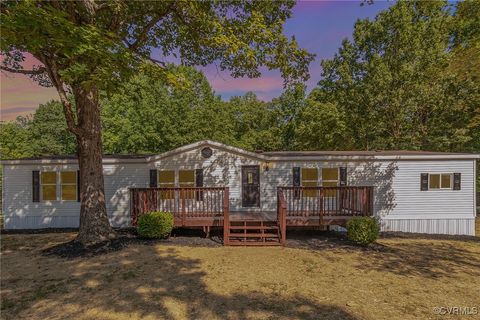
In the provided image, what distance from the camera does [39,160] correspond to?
12258 millimetres

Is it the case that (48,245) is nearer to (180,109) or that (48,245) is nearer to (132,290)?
(132,290)

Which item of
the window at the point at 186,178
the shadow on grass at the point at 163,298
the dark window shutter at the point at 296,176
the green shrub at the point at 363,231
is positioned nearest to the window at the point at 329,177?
the dark window shutter at the point at 296,176

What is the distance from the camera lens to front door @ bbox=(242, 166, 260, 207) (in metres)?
12.5

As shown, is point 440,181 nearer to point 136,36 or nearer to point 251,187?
point 251,187

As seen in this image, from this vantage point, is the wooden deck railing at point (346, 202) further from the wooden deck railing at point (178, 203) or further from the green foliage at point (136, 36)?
the green foliage at point (136, 36)

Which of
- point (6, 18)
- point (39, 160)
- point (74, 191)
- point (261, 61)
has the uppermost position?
point (261, 61)

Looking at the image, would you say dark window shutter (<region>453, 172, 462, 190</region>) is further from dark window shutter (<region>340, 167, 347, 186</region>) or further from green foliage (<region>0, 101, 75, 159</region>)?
green foliage (<region>0, 101, 75, 159</region>)

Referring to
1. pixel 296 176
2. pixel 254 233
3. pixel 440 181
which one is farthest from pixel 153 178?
pixel 440 181

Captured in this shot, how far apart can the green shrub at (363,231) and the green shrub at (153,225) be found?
6397mm

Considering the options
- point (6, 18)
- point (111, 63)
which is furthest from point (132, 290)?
point (6, 18)

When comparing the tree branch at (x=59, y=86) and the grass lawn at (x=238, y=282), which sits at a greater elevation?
the tree branch at (x=59, y=86)

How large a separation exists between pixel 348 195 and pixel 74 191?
1186cm

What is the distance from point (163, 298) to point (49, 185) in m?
10.2

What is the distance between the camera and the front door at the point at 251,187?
12.5 meters
